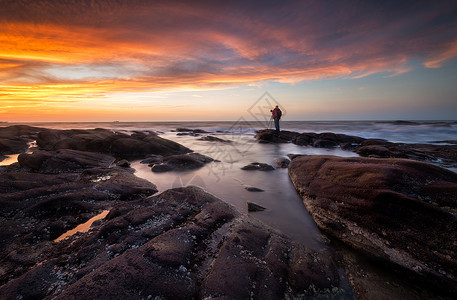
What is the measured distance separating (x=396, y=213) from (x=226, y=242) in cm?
333

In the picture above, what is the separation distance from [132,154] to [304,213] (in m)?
11.9

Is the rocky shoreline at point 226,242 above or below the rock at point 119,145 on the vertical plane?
below

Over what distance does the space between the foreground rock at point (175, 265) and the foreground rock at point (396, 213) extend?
978mm

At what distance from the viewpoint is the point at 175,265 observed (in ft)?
9.42

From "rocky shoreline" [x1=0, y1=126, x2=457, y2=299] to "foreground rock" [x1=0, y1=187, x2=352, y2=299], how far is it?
16 mm

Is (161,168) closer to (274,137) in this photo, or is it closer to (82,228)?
(82,228)

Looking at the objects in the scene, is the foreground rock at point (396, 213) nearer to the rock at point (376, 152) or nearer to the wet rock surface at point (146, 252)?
the wet rock surface at point (146, 252)

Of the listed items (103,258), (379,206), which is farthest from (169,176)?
(379,206)

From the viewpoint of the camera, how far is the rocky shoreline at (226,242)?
8.65 feet

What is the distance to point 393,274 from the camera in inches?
126

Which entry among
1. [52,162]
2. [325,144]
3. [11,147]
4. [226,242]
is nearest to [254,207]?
[226,242]

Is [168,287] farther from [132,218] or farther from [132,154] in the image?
[132,154]

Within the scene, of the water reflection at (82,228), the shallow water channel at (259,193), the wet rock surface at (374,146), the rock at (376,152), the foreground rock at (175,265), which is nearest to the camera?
the foreground rock at (175,265)

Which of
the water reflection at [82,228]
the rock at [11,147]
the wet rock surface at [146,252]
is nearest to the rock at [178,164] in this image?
the wet rock surface at [146,252]
